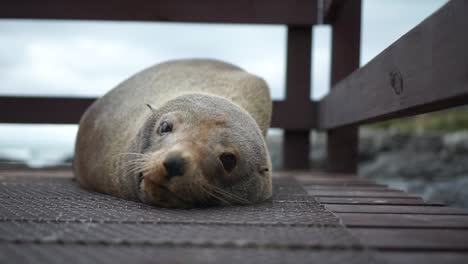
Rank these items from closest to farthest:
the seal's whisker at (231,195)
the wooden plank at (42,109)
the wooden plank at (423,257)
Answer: the wooden plank at (423,257) < the seal's whisker at (231,195) < the wooden plank at (42,109)

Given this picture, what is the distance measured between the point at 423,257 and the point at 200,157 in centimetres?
108

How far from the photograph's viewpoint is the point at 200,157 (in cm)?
220

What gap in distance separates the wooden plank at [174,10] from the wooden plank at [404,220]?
9.25ft

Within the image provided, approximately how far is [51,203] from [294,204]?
3.71ft

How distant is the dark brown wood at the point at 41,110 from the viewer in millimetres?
4551

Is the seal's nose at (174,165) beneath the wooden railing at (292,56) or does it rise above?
beneath

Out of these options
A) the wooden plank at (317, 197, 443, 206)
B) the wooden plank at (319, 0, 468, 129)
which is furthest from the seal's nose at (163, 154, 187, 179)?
the wooden plank at (319, 0, 468, 129)

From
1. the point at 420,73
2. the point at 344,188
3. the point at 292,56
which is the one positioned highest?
the point at 292,56

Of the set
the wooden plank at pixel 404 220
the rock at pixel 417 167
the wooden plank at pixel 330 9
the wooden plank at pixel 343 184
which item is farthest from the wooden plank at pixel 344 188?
the rock at pixel 417 167

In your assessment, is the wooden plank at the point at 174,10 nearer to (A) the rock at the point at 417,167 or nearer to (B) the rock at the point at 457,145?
(A) the rock at the point at 417,167

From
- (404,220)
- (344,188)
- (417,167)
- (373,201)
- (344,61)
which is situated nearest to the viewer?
(404,220)

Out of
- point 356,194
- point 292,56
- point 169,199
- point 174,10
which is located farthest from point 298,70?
point 169,199

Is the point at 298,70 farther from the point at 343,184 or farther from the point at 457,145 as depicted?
the point at 457,145

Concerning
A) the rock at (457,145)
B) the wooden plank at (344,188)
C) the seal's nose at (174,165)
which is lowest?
the wooden plank at (344,188)
